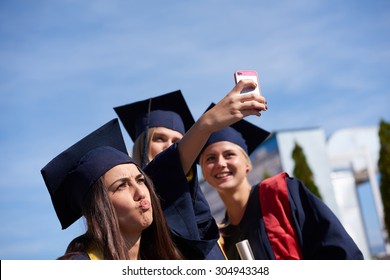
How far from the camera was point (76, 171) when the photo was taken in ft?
9.62

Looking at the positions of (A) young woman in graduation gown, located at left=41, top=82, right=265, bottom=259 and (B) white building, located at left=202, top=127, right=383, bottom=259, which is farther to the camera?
(B) white building, located at left=202, top=127, right=383, bottom=259

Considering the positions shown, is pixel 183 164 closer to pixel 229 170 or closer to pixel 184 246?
pixel 184 246

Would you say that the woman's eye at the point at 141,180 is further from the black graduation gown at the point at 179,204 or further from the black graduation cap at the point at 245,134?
the black graduation cap at the point at 245,134

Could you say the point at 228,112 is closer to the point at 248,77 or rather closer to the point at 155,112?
the point at 248,77

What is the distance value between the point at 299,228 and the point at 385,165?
1941 cm

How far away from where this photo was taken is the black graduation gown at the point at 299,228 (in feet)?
12.2

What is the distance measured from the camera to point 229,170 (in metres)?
4.40

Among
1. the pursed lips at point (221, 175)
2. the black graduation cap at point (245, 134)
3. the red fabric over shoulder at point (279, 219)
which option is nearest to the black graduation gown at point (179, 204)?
the red fabric over shoulder at point (279, 219)

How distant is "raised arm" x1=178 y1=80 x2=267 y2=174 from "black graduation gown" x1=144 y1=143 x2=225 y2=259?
192 millimetres

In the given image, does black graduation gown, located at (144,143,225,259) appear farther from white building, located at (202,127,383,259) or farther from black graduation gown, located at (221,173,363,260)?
white building, located at (202,127,383,259)

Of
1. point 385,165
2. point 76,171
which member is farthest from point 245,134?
point 385,165

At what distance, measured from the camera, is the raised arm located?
295cm

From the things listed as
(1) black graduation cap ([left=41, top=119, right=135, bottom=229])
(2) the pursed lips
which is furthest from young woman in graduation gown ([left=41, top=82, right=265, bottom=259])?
(2) the pursed lips

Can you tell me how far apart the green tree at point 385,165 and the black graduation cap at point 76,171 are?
20.4 meters
